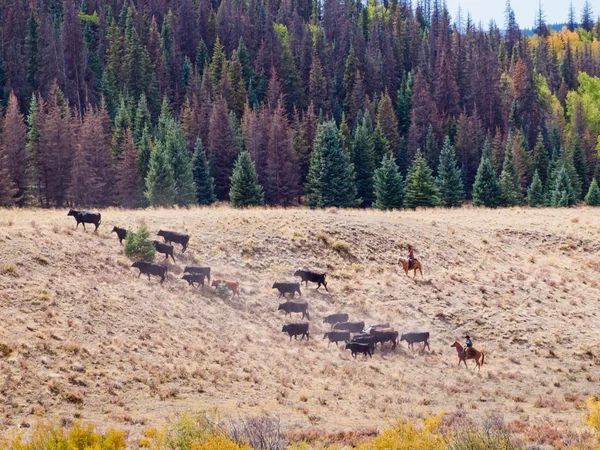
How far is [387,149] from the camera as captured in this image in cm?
9112

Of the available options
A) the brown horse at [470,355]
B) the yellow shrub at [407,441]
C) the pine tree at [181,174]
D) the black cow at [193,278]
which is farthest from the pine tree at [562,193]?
the yellow shrub at [407,441]

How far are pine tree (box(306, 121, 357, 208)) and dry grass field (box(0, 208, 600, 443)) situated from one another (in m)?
24.1

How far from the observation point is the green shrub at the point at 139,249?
3338 cm

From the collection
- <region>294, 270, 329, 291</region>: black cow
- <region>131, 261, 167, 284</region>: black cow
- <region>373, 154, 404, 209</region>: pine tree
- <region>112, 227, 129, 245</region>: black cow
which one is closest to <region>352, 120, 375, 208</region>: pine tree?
<region>373, 154, 404, 209</region>: pine tree

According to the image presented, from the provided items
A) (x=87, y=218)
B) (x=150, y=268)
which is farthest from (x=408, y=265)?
(x=87, y=218)

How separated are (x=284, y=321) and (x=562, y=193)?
5731 centimetres

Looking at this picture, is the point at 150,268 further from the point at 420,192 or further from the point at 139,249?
the point at 420,192

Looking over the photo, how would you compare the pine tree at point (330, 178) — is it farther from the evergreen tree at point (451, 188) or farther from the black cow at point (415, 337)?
the black cow at point (415, 337)

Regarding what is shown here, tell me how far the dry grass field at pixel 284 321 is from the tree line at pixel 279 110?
80.2ft

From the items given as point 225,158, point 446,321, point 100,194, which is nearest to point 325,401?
point 446,321

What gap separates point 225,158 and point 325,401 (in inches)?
2565

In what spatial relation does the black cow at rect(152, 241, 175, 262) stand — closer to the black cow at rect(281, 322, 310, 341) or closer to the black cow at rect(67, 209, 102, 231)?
the black cow at rect(67, 209, 102, 231)

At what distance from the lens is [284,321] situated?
3167 centimetres

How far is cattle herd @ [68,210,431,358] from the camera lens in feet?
96.8
